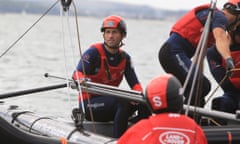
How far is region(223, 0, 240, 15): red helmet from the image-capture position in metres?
5.16

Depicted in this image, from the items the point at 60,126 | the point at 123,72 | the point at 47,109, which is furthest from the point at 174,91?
the point at 47,109

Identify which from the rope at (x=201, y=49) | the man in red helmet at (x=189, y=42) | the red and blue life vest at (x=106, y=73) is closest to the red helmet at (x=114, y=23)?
→ the red and blue life vest at (x=106, y=73)

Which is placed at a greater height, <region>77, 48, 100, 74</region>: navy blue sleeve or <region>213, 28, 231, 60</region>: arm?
<region>213, 28, 231, 60</region>: arm

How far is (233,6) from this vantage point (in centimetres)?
A: 517

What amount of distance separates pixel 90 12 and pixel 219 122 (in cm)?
4818

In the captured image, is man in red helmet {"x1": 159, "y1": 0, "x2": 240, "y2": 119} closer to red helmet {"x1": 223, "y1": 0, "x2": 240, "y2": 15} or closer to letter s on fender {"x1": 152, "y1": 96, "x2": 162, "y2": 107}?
red helmet {"x1": 223, "y1": 0, "x2": 240, "y2": 15}

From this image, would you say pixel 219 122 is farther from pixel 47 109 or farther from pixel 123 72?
pixel 47 109

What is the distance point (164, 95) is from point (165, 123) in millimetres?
141

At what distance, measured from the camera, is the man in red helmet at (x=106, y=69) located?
17.4 ft

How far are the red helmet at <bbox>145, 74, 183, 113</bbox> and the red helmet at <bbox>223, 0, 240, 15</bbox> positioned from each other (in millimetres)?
2099

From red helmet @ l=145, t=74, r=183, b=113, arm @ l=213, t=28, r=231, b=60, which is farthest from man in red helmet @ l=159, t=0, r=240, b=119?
red helmet @ l=145, t=74, r=183, b=113

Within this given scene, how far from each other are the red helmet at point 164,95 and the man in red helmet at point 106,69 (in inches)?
75.9

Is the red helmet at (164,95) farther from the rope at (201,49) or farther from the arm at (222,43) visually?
the arm at (222,43)

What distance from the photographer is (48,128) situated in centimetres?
519
